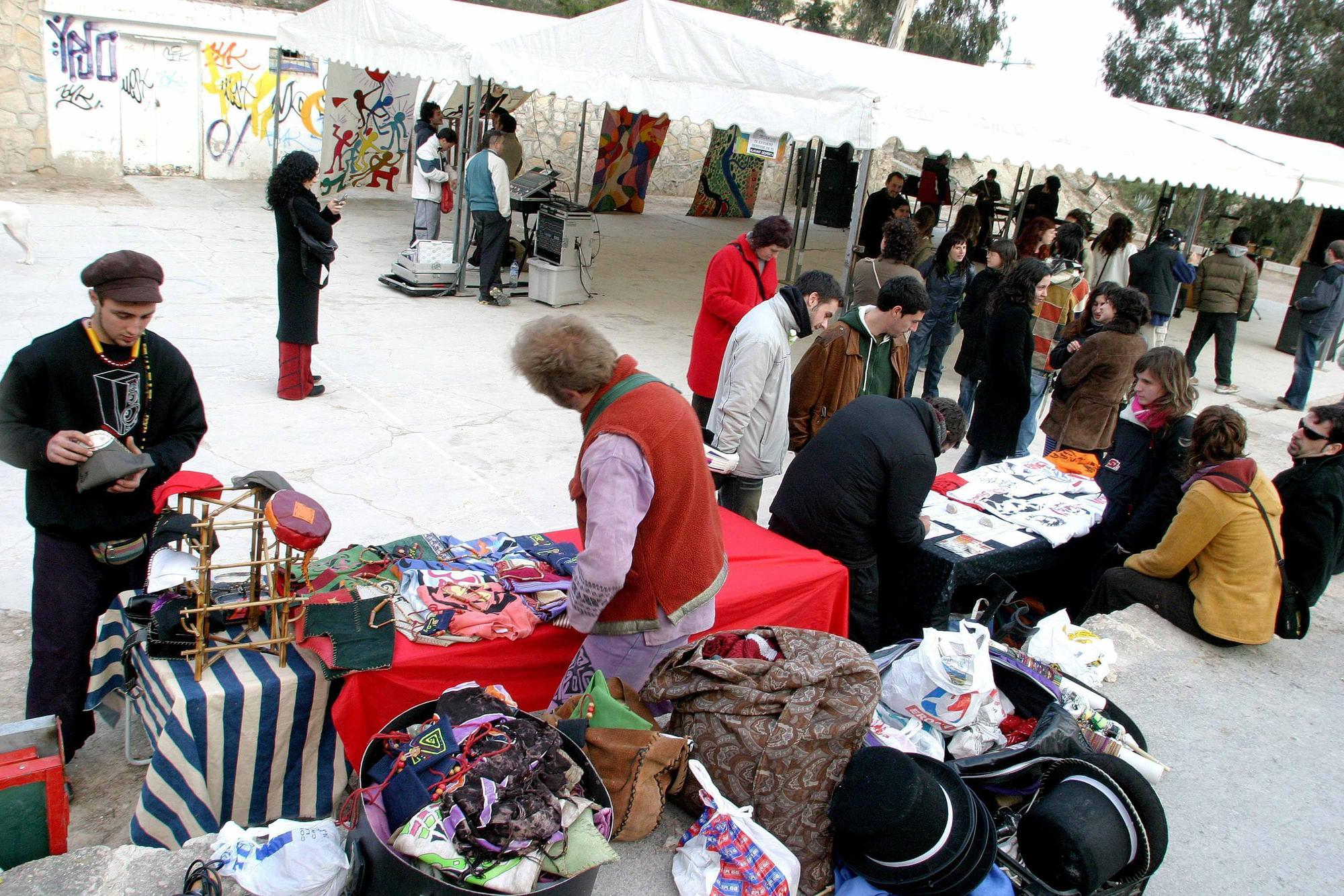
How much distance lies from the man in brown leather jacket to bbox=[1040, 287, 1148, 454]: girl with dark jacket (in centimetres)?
170

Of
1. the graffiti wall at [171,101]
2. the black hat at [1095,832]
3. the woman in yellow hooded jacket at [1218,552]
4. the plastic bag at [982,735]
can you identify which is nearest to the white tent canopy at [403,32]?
the graffiti wall at [171,101]

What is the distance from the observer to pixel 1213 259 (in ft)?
34.6

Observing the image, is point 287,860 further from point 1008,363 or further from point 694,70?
point 694,70

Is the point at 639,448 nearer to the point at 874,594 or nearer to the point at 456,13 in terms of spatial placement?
the point at 874,594

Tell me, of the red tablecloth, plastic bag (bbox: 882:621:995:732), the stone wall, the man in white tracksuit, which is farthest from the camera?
the stone wall

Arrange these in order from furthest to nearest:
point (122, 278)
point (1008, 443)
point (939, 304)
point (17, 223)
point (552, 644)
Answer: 1. point (17, 223)
2. point (939, 304)
3. point (1008, 443)
4. point (552, 644)
5. point (122, 278)

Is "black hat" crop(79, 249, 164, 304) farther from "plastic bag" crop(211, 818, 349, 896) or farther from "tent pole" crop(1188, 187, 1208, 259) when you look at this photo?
"tent pole" crop(1188, 187, 1208, 259)

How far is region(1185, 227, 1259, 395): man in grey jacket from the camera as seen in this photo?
10.5 m

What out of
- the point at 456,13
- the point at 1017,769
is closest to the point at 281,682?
the point at 1017,769

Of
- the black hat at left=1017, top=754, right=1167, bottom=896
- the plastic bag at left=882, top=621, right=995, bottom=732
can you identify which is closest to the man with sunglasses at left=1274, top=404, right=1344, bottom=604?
the plastic bag at left=882, top=621, right=995, bottom=732

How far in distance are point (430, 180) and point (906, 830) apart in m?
10.4

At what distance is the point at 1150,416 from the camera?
503cm

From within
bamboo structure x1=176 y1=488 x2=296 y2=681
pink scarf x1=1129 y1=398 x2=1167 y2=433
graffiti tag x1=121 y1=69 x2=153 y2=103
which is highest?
graffiti tag x1=121 y1=69 x2=153 y2=103

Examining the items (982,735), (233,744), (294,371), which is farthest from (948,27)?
(233,744)
